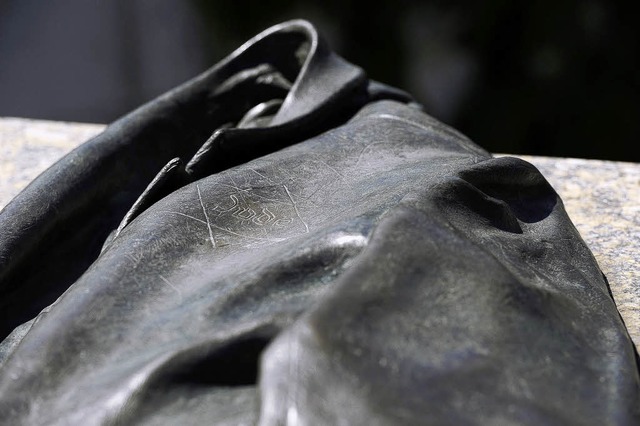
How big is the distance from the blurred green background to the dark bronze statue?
3.59 m

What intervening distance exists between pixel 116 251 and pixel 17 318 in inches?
12.7

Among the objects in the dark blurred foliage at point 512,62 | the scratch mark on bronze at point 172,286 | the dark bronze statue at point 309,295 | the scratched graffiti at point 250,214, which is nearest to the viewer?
the dark bronze statue at point 309,295

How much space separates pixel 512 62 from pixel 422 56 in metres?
0.54

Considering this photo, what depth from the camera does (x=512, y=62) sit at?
571 cm

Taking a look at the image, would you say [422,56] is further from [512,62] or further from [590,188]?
[590,188]

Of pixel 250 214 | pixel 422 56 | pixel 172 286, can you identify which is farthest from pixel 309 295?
pixel 422 56

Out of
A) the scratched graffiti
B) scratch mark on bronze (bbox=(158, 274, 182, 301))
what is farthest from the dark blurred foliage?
scratch mark on bronze (bbox=(158, 274, 182, 301))

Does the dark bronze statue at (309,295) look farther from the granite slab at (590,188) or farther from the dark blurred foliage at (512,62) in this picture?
the dark blurred foliage at (512,62)

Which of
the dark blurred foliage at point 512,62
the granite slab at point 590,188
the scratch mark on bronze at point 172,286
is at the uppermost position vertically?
the scratch mark on bronze at point 172,286

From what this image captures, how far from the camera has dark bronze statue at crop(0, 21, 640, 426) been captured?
4.29 ft

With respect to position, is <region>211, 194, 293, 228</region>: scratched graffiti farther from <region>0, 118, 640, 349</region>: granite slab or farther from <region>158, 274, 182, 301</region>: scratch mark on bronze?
<region>0, 118, 640, 349</region>: granite slab

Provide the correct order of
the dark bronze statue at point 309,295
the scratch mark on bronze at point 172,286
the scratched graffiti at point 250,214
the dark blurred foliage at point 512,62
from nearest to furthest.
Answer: the dark bronze statue at point 309,295 < the scratch mark on bronze at point 172,286 < the scratched graffiti at point 250,214 < the dark blurred foliage at point 512,62

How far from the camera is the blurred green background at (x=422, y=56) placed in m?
5.57

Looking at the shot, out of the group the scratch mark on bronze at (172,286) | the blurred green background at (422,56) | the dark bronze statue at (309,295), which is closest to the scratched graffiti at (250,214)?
the dark bronze statue at (309,295)
